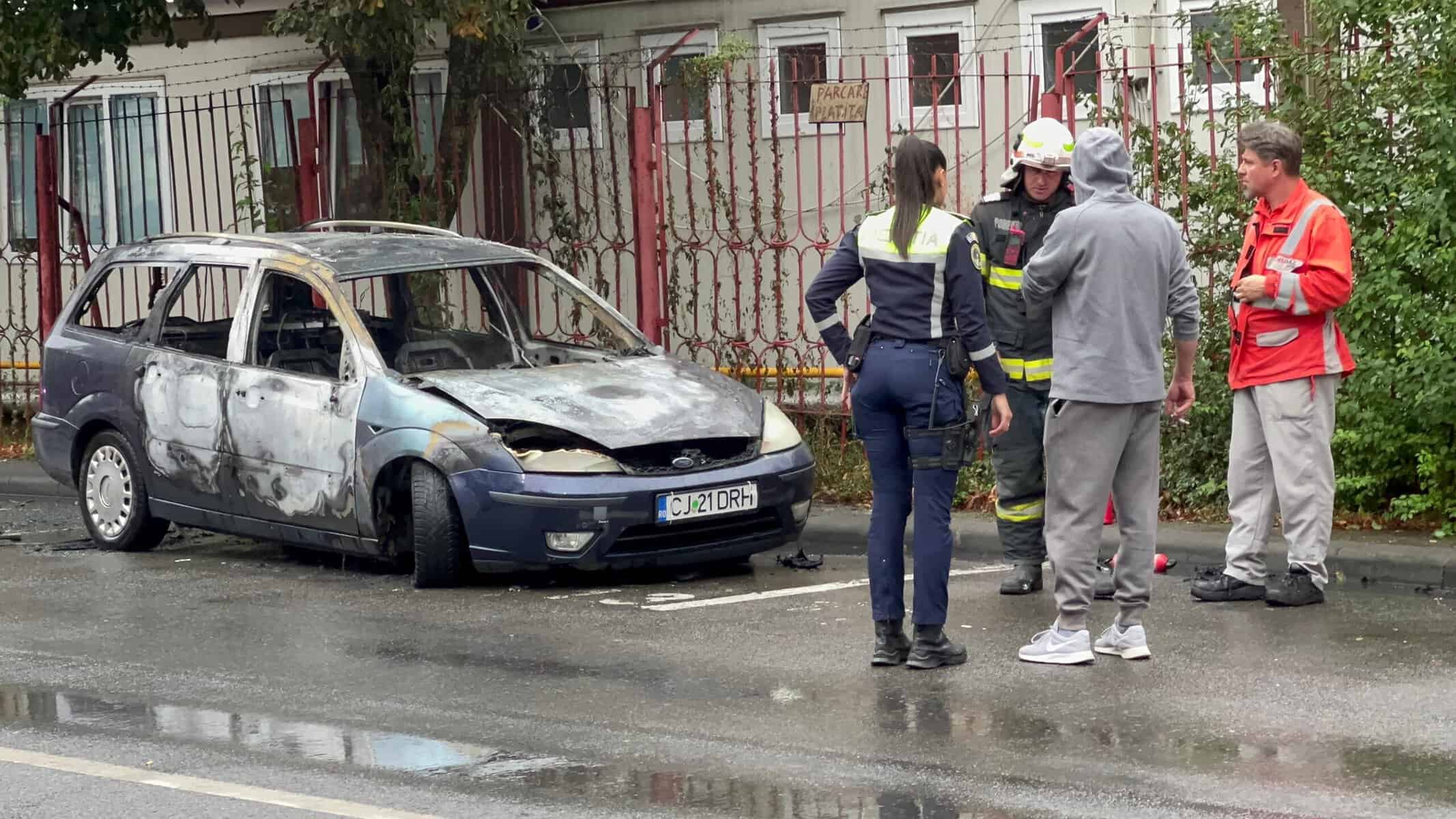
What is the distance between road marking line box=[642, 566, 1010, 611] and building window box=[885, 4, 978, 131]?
5.74 metres

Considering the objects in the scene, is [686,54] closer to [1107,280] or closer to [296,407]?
[296,407]

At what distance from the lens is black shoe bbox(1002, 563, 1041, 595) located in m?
8.70

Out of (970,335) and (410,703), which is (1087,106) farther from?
(410,703)

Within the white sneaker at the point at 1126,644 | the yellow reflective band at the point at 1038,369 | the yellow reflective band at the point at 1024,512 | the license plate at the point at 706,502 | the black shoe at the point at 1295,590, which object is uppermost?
the yellow reflective band at the point at 1038,369

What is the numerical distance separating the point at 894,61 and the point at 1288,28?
16.7 ft

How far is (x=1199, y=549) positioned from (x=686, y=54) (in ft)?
25.2

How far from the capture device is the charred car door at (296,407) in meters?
9.29

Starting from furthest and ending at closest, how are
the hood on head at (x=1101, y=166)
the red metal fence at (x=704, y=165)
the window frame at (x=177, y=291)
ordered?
the red metal fence at (x=704, y=165) → the window frame at (x=177, y=291) → the hood on head at (x=1101, y=166)

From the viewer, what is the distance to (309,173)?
14.0 metres

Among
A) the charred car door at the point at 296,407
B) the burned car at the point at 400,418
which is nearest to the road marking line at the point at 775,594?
the burned car at the point at 400,418

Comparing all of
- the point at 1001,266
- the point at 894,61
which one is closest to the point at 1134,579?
the point at 1001,266

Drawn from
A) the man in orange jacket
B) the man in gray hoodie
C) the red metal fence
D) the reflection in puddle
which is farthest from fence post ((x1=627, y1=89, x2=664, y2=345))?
the reflection in puddle

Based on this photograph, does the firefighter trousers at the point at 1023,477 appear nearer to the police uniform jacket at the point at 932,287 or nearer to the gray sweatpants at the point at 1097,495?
the gray sweatpants at the point at 1097,495

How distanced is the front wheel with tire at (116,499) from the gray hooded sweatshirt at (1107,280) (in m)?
5.08
